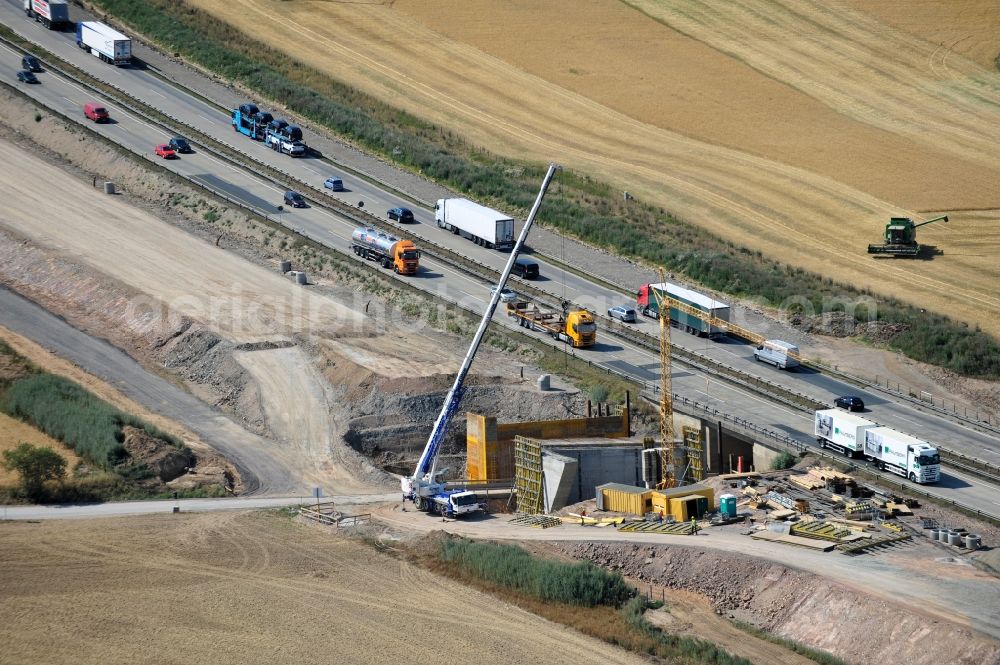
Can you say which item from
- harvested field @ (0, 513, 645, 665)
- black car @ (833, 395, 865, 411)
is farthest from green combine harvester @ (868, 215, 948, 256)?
harvested field @ (0, 513, 645, 665)

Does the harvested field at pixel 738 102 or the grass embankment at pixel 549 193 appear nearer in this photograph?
the grass embankment at pixel 549 193

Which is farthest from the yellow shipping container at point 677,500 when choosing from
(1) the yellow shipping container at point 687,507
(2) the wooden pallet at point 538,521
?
(2) the wooden pallet at point 538,521

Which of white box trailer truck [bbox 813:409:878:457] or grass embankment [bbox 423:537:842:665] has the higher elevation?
white box trailer truck [bbox 813:409:878:457]

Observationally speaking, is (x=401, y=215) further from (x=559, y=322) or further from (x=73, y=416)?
(x=73, y=416)

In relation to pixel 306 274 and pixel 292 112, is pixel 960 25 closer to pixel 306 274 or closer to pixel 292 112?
pixel 292 112

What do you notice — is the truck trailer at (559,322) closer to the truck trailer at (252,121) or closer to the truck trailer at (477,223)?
the truck trailer at (477,223)

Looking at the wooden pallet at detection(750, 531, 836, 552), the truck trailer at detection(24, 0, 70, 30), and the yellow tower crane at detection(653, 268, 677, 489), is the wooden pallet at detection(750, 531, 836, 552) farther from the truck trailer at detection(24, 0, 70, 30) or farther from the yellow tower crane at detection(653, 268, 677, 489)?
the truck trailer at detection(24, 0, 70, 30)
